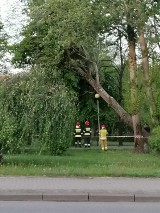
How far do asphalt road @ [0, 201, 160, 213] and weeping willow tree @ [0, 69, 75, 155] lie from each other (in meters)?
6.77

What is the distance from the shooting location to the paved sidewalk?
1211 centimetres

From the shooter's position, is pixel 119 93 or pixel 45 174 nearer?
pixel 45 174

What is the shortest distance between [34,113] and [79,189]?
596cm

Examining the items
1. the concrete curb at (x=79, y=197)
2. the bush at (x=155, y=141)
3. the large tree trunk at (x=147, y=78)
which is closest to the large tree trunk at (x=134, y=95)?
the large tree trunk at (x=147, y=78)

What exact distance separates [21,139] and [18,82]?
85.4 inches

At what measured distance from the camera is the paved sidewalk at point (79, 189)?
39.7 ft

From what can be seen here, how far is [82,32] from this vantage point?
27234mm

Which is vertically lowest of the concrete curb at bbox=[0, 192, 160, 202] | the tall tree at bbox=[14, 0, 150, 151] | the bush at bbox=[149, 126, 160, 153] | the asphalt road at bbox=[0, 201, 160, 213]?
the asphalt road at bbox=[0, 201, 160, 213]

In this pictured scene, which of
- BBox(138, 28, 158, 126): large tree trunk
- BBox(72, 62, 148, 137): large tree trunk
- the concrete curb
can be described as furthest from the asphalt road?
BBox(72, 62, 148, 137): large tree trunk

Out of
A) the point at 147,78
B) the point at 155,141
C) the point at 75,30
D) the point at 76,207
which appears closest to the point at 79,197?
the point at 76,207

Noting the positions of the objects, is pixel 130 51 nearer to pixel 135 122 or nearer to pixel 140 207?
pixel 135 122

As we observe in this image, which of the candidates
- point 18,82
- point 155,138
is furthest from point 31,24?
point 18,82

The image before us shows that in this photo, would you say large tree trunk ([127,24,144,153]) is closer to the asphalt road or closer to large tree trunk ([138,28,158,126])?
large tree trunk ([138,28,158,126])

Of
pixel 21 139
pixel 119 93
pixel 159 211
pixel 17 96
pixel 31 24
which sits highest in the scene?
pixel 31 24
